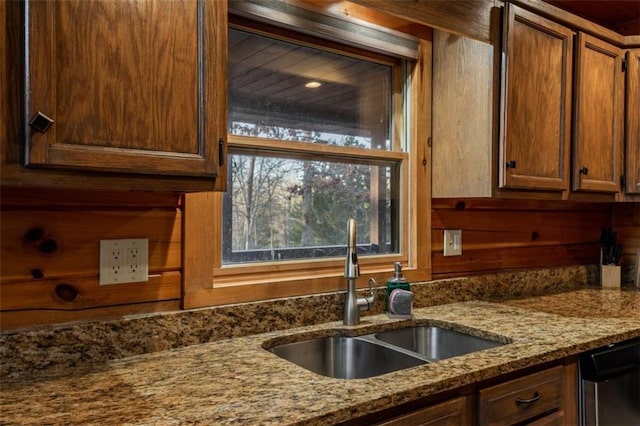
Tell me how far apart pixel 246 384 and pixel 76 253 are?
60cm

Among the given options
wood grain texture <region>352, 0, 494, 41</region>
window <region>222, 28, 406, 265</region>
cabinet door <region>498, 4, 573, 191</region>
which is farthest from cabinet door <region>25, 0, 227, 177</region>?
cabinet door <region>498, 4, 573, 191</region>

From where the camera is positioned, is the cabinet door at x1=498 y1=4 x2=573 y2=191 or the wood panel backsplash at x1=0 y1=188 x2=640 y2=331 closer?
the wood panel backsplash at x1=0 y1=188 x2=640 y2=331

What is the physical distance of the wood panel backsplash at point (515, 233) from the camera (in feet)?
6.87

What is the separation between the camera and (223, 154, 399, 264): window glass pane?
1.67 metres

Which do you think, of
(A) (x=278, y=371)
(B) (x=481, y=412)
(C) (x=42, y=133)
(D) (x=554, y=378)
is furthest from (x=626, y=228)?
(C) (x=42, y=133)

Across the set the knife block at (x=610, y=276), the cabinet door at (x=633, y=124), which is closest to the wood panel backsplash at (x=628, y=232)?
the knife block at (x=610, y=276)

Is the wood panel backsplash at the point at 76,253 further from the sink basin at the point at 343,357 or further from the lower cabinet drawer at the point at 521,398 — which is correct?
the lower cabinet drawer at the point at 521,398

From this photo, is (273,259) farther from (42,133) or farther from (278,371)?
(42,133)

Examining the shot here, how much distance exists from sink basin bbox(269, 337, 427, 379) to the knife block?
1692mm

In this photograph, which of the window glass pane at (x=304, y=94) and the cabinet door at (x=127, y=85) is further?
the window glass pane at (x=304, y=94)

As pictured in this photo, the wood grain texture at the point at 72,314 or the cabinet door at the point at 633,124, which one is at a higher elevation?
the cabinet door at the point at 633,124

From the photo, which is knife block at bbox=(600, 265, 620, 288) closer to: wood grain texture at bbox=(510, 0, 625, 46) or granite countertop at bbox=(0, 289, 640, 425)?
granite countertop at bbox=(0, 289, 640, 425)

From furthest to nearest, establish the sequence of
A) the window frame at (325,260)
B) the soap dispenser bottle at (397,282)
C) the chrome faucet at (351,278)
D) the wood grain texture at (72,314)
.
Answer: the soap dispenser bottle at (397,282) < the chrome faucet at (351,278) < the window frame at (325,260) < the wood grain texture at (72,314)

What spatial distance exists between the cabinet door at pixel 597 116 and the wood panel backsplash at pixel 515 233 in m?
0.35
